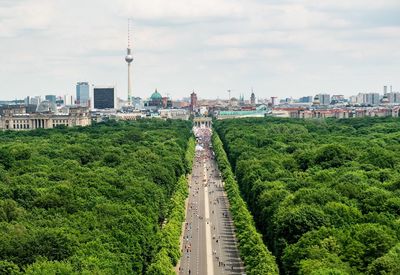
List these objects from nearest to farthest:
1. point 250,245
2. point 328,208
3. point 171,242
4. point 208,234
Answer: point 328,208, point 250,245, point 171,242, point 208,234

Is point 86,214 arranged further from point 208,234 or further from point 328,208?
point 208,234

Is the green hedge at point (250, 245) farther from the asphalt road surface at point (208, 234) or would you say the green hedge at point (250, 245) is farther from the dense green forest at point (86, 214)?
the dense green forest at point (86, 214)

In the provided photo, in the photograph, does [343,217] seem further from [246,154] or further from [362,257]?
[246,154]

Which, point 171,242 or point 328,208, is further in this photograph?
point 171,242

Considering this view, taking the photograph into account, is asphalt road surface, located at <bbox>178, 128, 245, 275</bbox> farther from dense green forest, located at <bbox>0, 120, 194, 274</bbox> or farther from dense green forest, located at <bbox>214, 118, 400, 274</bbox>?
dense green forest, located at <bbox>214, 118, 400, 274</bbox>

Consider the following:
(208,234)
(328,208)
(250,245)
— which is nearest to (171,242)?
(250,245)

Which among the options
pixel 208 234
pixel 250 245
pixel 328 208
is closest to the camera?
pixel 328 208

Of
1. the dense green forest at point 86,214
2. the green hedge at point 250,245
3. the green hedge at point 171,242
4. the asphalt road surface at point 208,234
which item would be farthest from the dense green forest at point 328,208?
the dense green forest at point 86,214

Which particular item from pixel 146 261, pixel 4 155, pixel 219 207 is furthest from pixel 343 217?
pixel 4 155

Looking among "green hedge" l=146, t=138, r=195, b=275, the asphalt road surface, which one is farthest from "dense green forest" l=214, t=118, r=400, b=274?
"green hedge" l=146, t=138, r=195, b=275

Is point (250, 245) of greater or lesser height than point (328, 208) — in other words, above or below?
below
